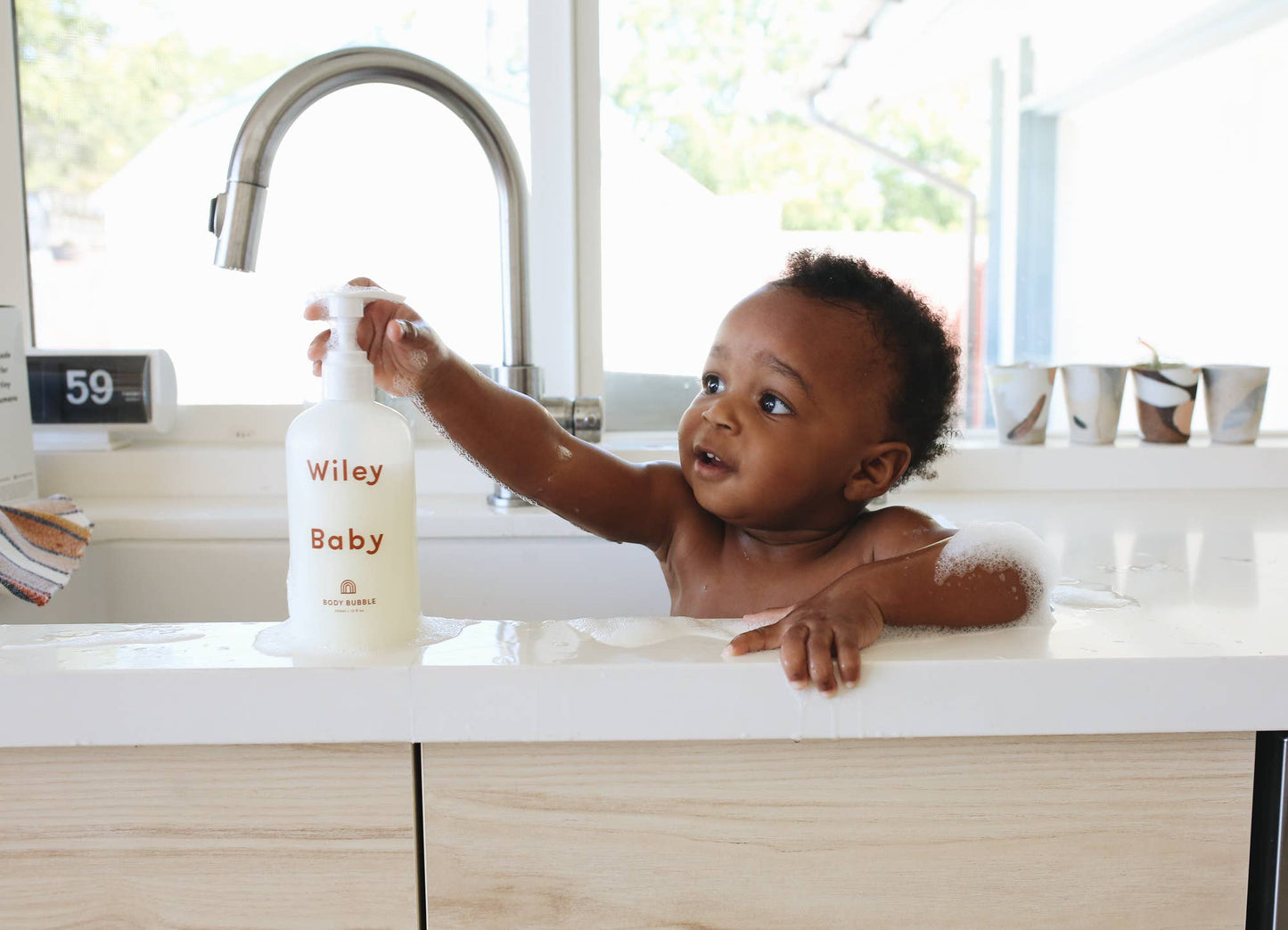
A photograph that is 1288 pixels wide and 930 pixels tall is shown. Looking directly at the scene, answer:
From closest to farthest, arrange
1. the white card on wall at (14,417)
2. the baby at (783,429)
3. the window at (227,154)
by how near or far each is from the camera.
Answer: the baby at (783,429) < the white card on wall at (14,417) < the window at (227,154)

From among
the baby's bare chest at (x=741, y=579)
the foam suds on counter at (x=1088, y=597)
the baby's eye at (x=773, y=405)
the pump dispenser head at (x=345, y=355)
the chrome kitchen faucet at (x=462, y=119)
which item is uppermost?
the chrome kitchen faucet at (x=462, y=119)

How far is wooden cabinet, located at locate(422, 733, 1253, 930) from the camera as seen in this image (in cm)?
59

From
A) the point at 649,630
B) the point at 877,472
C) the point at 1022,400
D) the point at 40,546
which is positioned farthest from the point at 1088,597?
the point at 40,546

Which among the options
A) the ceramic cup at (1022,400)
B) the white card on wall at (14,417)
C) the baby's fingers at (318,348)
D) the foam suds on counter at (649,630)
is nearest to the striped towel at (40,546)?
the white card on wall at (14,417)

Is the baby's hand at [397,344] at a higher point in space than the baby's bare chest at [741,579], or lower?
higher

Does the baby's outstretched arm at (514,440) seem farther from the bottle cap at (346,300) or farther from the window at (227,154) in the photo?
the window at (227,154)

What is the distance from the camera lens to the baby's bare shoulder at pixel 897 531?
883 mm

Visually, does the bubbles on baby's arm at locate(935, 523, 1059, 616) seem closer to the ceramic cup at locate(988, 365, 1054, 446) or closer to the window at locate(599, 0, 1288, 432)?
the ceramic cup at locate(988, 365, 1054, 446)

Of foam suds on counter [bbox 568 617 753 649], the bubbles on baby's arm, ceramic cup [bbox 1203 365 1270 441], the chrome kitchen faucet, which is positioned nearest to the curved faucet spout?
the chrome kitchen faucet

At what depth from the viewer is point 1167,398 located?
1408 mm

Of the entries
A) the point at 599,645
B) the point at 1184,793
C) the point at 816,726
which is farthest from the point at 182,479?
the point at 1184,793

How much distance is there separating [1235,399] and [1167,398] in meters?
0.08

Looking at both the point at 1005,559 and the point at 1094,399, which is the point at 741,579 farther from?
the point at 1094,399

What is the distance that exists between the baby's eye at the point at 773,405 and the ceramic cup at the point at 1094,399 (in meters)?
0.72
